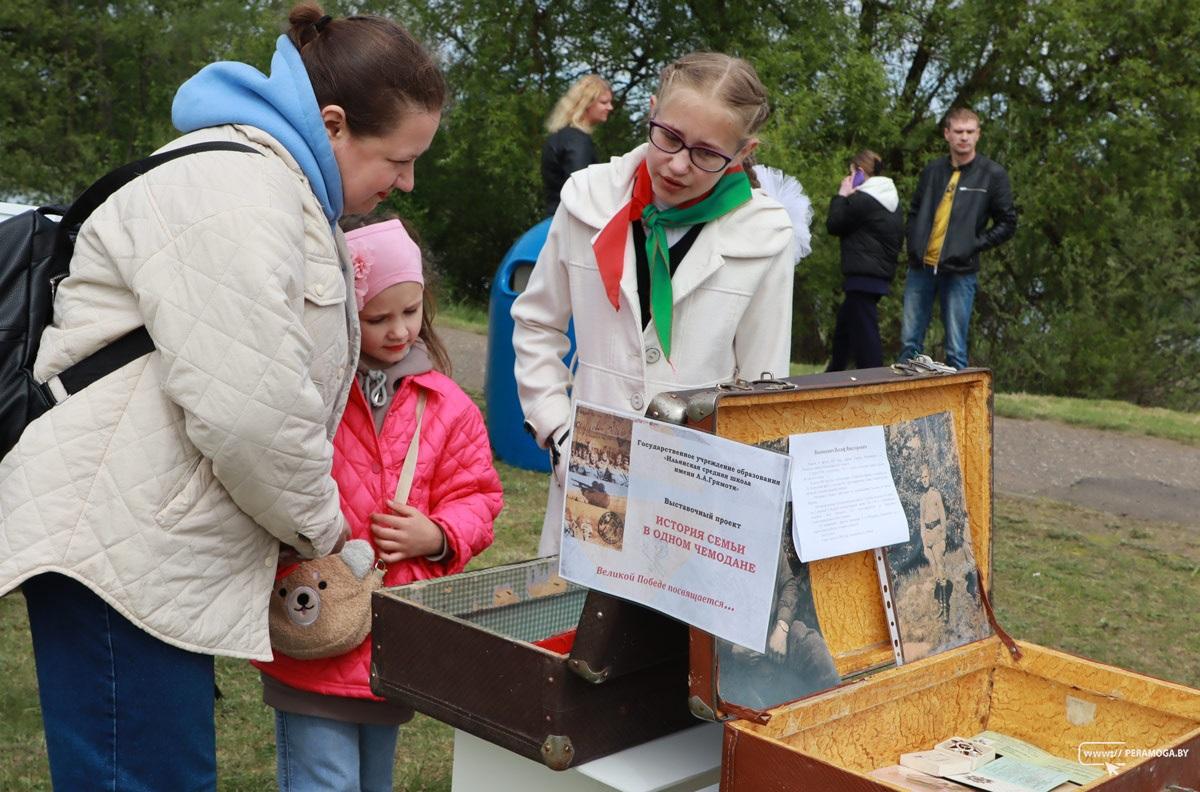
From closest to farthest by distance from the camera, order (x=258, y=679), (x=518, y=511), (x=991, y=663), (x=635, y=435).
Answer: (x=635, y=435) < (x=991, y=663) < (x=258, y=679) < (x=518, y=511)

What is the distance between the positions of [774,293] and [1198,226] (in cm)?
1744

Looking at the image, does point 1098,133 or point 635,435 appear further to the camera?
point 1098,133

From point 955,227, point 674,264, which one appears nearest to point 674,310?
point 674,264

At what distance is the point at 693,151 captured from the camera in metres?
2.51

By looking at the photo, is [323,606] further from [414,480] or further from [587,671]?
[587,671]

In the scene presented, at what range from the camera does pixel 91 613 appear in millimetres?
1797

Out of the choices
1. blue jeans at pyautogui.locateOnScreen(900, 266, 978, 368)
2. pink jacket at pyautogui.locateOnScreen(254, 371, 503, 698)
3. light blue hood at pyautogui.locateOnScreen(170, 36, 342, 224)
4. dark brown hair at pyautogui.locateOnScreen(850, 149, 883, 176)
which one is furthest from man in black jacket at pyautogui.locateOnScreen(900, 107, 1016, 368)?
light blue hood at pyautogui.locateOnScreen(170, 36, 342, 224)

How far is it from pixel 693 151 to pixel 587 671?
1188 millimetres

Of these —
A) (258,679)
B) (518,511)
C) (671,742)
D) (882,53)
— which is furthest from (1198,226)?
(671,742)

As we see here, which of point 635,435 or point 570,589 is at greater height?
point 635,435

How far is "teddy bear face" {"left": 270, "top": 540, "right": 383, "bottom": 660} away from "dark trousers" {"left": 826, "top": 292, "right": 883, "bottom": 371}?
285 inches

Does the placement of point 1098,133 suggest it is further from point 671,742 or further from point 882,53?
point 671,742

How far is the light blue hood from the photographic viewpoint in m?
1.86

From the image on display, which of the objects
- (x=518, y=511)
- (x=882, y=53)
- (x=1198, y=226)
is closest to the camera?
(x=518, y=511)
